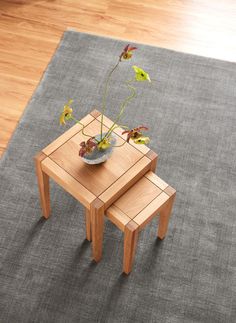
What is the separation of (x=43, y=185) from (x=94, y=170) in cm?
29

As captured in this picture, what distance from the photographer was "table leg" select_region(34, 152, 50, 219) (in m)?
1.95

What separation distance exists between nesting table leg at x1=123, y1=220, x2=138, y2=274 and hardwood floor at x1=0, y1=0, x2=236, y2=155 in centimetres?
117

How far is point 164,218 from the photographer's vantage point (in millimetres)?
2098

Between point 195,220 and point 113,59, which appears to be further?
point 113,59

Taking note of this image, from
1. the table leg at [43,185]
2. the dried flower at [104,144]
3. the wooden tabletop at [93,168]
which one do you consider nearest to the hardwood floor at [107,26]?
the table leg at [43,185]

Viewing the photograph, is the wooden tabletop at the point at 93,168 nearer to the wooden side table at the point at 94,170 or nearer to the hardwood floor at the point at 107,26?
the wooden side table at the point at 94,170

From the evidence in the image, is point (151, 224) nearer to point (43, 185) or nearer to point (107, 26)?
point (43, 185)

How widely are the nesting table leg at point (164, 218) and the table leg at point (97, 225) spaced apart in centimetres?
26

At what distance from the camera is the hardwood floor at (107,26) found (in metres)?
2.91

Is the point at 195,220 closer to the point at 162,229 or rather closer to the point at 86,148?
the point at 162,229

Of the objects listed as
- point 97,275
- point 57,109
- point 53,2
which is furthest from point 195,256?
point 53,2

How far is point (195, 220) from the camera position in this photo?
7.56ft

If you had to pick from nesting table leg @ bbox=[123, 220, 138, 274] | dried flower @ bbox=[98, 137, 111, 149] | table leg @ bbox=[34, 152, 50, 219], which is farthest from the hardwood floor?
nesting table leg @ bbox=[123, 220, 138, 274]

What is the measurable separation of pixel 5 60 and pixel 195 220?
1.40 meters
